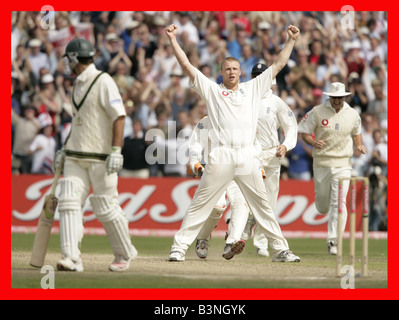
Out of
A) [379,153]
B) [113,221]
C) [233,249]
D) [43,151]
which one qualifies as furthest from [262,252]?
[43,151]

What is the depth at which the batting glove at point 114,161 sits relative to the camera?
9.94m

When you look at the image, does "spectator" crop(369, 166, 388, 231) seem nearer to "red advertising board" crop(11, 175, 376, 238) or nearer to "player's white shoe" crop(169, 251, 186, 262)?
"red advertising board" crop(11, 175, 376, 238)

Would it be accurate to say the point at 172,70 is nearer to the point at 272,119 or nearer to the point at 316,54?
the point at 316,54

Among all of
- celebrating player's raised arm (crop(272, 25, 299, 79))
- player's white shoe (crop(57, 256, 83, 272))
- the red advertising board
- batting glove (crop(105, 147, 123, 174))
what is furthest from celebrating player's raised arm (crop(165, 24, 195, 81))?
the red advertising board

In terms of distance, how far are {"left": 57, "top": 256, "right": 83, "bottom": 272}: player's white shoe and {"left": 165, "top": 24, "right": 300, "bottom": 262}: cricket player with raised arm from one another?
173 centimetres

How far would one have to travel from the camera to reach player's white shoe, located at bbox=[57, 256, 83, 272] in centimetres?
1023

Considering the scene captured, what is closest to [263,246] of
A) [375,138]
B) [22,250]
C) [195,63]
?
[22,250]

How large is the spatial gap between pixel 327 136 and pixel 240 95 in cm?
323

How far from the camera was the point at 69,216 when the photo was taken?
10109mm

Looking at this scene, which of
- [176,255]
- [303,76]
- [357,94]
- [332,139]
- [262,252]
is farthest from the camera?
[303,76]

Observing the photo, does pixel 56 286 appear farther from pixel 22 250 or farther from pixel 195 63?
pixel 195 63

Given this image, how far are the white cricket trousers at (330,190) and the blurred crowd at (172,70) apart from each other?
4.26m

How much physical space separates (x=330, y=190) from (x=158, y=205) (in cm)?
455

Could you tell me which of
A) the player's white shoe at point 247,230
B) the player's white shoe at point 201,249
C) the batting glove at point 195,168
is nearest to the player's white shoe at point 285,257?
the player's white shoe at point 201,249
